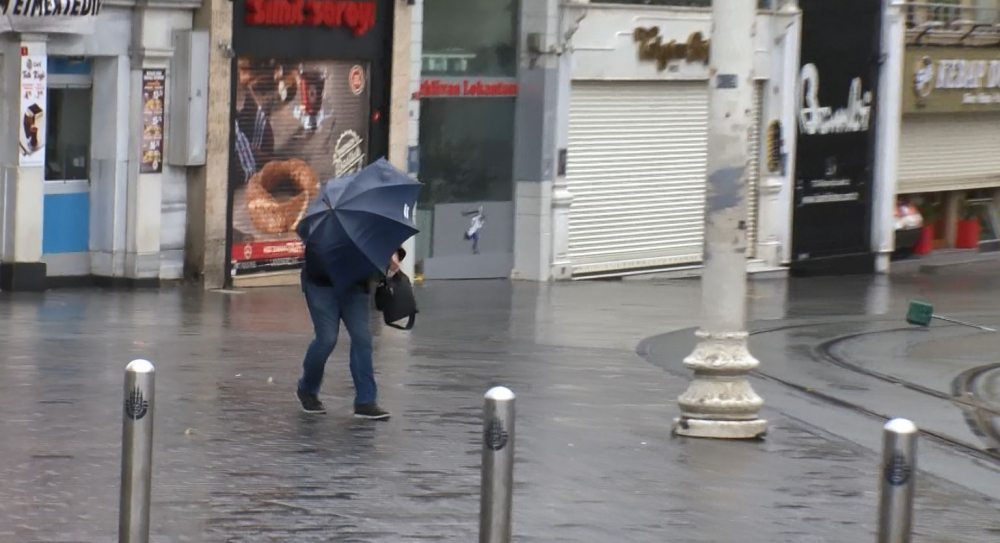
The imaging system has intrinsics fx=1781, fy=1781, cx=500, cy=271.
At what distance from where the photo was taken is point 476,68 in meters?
22.3

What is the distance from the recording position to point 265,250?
1958 centimetres

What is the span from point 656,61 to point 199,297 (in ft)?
28.4

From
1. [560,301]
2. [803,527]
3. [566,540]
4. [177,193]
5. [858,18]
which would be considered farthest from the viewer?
[858,18]

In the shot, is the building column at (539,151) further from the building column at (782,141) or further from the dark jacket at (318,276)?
the dark jacket at (318,276)

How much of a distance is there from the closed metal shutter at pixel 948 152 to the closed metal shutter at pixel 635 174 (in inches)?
250

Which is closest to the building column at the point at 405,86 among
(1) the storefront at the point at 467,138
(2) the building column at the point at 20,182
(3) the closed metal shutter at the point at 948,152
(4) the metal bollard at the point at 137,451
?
(1) the storefront at the point at 467,138

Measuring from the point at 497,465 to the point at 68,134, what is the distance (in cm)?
1279

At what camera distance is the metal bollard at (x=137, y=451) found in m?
6.23

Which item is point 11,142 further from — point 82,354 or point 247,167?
point 82,354

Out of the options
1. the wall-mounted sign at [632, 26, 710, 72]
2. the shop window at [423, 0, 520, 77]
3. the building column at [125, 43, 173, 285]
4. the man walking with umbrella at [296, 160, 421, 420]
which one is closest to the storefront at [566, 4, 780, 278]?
the wall-mounted sign at [632, 26, 710, 72]

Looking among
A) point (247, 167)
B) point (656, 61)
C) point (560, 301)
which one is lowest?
point (560, 301)

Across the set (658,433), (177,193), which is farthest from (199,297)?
(658,433)

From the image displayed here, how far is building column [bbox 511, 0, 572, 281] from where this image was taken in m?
22.4

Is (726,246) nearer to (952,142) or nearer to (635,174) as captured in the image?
Answer: (635,174)
